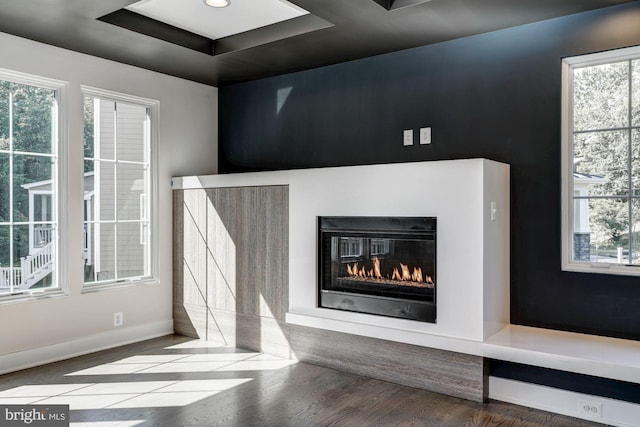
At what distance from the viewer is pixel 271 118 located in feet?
15.6

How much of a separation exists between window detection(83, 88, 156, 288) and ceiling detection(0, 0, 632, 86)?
461 millimetres

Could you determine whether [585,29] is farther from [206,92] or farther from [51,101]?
[51,101]

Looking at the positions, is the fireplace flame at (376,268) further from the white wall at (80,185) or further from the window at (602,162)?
the white wall at (80,185)

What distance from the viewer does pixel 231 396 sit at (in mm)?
3143

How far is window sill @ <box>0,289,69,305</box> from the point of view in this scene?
3.62 meters

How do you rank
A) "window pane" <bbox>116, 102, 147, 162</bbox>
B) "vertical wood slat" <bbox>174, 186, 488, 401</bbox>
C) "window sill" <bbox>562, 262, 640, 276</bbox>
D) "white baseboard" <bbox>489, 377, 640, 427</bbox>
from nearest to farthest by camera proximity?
"white baseboard" <bbox>489, 377, 640, 427</bbox>, "window sill" <bbox>562, 262, 640, 276</bbox>, "vertical wood slat" <bbox>174, 186, 488, 401</bbox>, "window pane" <bbox>116, 102, 147, 162</bbox>

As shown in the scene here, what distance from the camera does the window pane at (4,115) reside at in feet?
11.9

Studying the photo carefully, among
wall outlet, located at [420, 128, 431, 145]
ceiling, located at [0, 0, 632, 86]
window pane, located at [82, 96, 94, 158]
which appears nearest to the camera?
ceiling, located at [0, 0, 632, 86]

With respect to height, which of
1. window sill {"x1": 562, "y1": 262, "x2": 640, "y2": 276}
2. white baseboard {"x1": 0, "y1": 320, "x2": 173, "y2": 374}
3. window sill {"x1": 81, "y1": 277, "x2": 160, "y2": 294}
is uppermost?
window sill {"x1": 562, "y1": 262, "x2": 640, "y2": 276}

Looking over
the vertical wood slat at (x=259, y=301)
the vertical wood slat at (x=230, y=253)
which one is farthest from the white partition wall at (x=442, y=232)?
the vertical wood slat at (x=230, y=253)

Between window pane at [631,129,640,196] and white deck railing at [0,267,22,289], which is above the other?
window pane at [631,129,640,196]

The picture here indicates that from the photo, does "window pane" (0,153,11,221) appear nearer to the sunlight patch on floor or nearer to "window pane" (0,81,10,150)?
"window pane" (0,81,10,150)

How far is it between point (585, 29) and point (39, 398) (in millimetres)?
4025

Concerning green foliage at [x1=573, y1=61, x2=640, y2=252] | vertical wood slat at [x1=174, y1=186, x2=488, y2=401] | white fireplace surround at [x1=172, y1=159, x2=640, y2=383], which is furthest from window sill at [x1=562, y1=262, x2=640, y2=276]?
vertical wood slat at [x1=174, y1=186, x2=488, y2=401]
